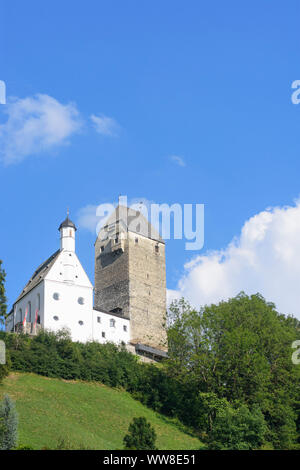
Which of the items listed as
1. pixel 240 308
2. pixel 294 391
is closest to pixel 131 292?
pixel 240 308

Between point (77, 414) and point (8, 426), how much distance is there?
13098 millimetres

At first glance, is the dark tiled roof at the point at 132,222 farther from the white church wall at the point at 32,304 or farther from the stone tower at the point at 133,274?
the white church wall at the point at 32,304

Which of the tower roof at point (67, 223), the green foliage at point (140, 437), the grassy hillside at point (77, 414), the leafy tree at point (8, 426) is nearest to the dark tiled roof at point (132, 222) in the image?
the tower roof at point (67, 223)

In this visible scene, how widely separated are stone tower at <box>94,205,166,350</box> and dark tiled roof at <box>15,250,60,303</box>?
295 inches

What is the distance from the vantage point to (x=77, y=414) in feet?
169

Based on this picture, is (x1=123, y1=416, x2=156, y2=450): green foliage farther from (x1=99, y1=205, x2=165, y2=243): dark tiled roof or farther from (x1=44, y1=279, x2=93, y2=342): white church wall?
(x1=99, y1=205, x2=165, y2=243): dark tiled roof

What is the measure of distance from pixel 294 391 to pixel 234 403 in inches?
307

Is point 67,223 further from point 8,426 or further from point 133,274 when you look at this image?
point 8,426

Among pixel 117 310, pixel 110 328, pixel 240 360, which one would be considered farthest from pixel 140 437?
pixel 117 310

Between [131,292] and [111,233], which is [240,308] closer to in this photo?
[131,292]

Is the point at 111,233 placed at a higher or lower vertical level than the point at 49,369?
higher

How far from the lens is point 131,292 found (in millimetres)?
79500

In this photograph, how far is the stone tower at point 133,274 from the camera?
259ft
